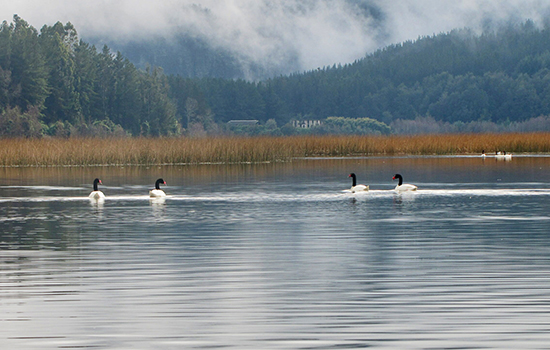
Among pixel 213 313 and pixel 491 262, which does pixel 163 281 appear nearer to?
pixel 213 313

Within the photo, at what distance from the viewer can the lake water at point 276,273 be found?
23.7 ft

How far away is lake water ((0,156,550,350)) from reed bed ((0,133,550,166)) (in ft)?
63.6

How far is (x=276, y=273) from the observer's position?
10.2 meters

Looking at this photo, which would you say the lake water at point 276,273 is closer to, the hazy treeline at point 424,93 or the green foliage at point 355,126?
the green foliage at point 355,126

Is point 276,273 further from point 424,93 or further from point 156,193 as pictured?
point 424,93

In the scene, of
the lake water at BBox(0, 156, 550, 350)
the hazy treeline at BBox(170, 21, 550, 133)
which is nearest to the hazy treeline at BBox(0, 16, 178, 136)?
the hazy treeline at BBox(170, 21, 550, 133)

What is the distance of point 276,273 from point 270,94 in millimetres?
151928

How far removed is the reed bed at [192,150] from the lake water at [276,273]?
1938 cm

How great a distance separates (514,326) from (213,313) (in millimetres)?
2709

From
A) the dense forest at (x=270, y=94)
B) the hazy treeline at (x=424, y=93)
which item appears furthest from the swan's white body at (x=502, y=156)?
the hazy treeline at (x=424, y=93)

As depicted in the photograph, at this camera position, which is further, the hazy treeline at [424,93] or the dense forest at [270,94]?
the hazy treeline at [424,93]

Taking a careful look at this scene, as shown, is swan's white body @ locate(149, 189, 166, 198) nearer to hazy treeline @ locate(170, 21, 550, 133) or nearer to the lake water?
the lake water

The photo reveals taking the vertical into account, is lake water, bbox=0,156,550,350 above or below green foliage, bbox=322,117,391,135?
below

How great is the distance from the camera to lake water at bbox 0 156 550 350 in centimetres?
722
